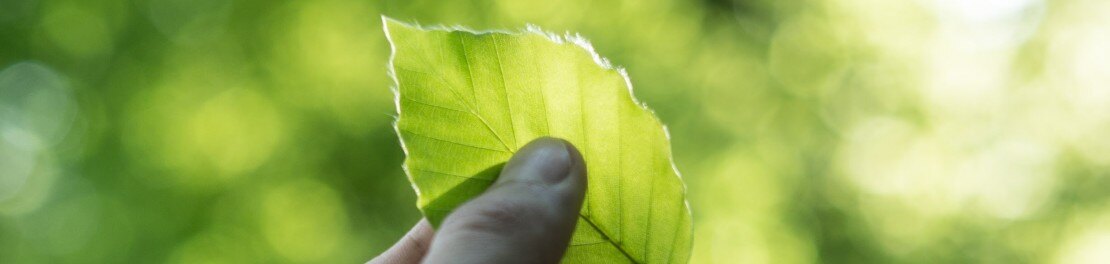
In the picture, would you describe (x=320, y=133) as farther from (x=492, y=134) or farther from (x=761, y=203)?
(x=492, y=134)

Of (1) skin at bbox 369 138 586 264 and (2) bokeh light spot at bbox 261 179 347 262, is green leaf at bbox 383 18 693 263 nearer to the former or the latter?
(1) skin at bbox 369 138 586 264

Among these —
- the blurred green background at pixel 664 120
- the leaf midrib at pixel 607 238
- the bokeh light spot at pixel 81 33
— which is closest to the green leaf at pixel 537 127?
the leaf midrib at pixel 607 238

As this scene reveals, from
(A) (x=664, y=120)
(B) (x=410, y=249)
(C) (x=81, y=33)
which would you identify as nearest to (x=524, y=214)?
(B) (x=410, y=249)

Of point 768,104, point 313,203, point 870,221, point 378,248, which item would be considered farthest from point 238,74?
point 870,221

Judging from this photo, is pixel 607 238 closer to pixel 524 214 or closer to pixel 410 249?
pixel 524 214

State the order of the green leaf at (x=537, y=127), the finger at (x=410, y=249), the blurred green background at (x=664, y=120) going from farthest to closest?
the blurred green background at (x=664, y=120) < the finger at (x=410, y=249) < the green leaf at (x=537, y=127)

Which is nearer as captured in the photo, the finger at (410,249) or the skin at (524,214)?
the skin at (524,214)

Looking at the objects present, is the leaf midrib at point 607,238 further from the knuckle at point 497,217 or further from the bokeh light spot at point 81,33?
the bokeh light spot at point 81,33
